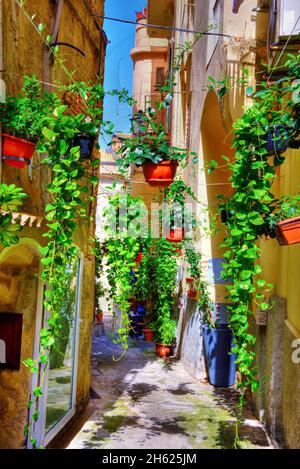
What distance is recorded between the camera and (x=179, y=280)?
46.6 ft

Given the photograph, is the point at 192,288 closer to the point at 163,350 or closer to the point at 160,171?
the point at 163,350

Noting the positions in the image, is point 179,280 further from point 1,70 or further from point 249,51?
point 1,70

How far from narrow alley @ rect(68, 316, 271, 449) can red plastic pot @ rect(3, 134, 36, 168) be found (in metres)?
3.56

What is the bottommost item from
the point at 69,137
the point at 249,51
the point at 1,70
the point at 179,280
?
the point at 179,280

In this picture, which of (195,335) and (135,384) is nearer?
(135,384)

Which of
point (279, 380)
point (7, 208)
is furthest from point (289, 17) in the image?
point (279, 380)

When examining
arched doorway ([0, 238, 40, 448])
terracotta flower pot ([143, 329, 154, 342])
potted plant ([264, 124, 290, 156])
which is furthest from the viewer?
terracotta flower pot ([143, 329, 154, 342])

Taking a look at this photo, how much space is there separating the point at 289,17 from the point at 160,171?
1.89 metres

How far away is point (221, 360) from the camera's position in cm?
891

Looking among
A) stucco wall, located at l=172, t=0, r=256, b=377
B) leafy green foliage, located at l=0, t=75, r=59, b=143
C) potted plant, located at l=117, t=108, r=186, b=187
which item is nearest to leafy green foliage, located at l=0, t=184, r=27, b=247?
leafy green foliage, located at l=0, t=75, r=59, b=143

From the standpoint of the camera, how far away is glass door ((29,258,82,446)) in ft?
19.0

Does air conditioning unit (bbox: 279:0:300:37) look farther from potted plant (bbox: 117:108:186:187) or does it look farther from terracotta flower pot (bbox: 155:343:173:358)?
terracotta flower pot (bbox: 155:343:173:358)
